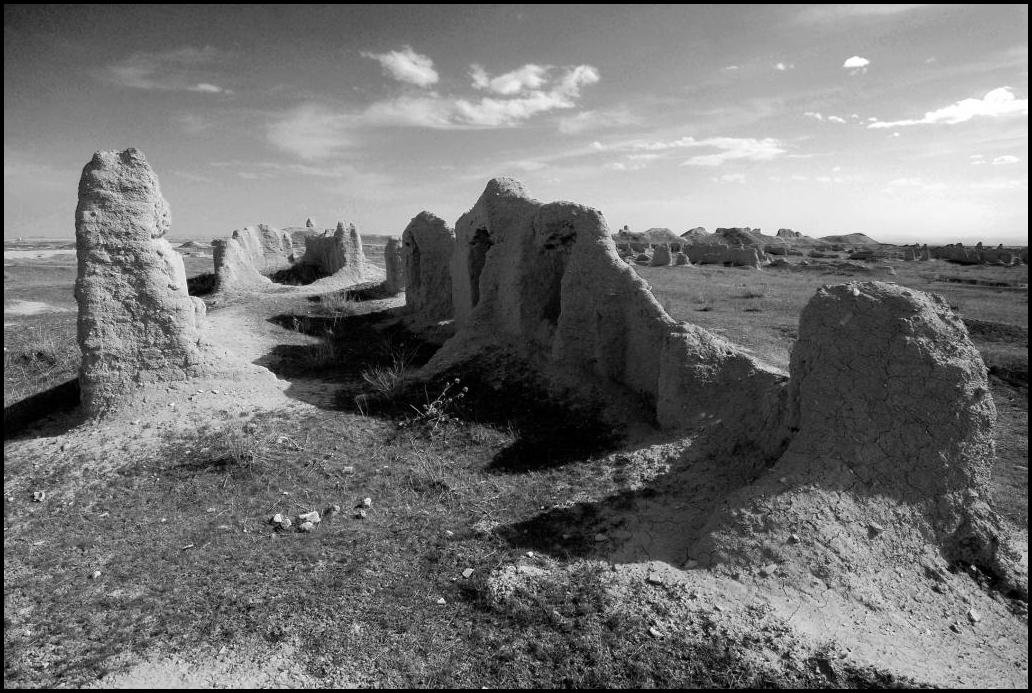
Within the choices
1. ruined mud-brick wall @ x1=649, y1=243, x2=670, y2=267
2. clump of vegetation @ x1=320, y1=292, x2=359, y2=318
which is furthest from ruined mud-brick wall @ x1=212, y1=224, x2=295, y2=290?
ruined mud-brick wall @ x1=649, y1=243, x2=670, y2=267

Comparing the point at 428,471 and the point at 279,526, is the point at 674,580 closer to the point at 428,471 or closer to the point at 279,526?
the point at 428,471

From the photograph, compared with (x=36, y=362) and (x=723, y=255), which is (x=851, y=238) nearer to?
(x=723, y=255)

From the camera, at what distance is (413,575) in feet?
14.4

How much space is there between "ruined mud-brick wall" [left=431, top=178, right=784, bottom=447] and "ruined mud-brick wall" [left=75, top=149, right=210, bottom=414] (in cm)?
407

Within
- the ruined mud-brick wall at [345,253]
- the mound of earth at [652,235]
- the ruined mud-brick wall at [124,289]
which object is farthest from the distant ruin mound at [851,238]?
the ruined mud-brick wall at [124,289]

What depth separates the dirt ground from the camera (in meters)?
3.47

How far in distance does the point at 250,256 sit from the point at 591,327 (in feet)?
57.8

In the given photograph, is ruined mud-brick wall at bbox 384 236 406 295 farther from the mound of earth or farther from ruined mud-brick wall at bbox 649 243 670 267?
the mound of earth

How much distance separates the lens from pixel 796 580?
13.1 ft

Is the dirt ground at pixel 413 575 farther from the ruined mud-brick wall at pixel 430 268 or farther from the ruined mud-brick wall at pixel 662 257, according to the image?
the ruined mud-brick wall at pixel 662 257

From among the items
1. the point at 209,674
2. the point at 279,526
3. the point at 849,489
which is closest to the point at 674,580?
the point at 849,489

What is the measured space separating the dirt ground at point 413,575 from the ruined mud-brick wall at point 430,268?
5.84m

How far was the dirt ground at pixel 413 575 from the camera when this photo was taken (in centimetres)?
347

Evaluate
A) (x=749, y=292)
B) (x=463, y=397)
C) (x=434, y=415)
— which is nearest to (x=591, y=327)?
(x=463, y=397)
